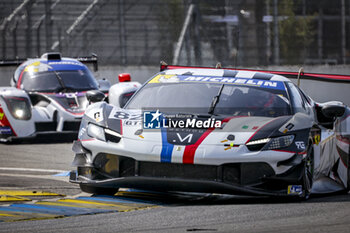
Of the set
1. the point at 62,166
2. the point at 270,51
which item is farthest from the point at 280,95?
the point at 270,51

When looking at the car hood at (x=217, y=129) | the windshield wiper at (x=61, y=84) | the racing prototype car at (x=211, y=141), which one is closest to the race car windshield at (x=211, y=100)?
the racing prototype car at (x=211, y=141)

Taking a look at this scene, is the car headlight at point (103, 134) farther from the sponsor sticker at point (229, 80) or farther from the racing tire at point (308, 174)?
the racing tire at point (308, 174)

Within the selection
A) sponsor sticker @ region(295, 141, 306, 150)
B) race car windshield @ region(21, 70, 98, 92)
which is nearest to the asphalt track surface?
sponsor sticker @ region(295, 141, 306, 150)

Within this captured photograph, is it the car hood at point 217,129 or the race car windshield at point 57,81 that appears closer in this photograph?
the car hood at point 217,129

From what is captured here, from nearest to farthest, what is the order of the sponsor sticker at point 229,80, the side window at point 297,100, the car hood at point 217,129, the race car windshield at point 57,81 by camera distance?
the car hood at point 217,129 < the side window at point 297,100 < the sponsor sticker at point 229,80 < the race car windshield at point 57,81

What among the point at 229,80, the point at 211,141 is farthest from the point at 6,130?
the point at 211,141

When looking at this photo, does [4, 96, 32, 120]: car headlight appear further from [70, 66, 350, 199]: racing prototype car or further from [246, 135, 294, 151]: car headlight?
[246, 135, 294, 151]: car headlight

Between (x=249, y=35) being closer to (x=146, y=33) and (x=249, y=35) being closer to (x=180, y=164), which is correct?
(x=146, y=33)

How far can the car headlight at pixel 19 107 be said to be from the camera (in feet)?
42.9

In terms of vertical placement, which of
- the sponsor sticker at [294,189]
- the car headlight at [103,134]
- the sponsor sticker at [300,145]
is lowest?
the sponsor sticker at [294,189]

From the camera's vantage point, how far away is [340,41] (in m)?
17.9

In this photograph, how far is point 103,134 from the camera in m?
7.05

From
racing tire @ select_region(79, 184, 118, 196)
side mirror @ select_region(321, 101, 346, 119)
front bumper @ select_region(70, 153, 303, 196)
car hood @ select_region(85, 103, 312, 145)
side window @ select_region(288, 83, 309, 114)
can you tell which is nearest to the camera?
front bumper @ select_region(70, 153, 303, 196)

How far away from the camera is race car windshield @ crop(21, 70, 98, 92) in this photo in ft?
47.3
